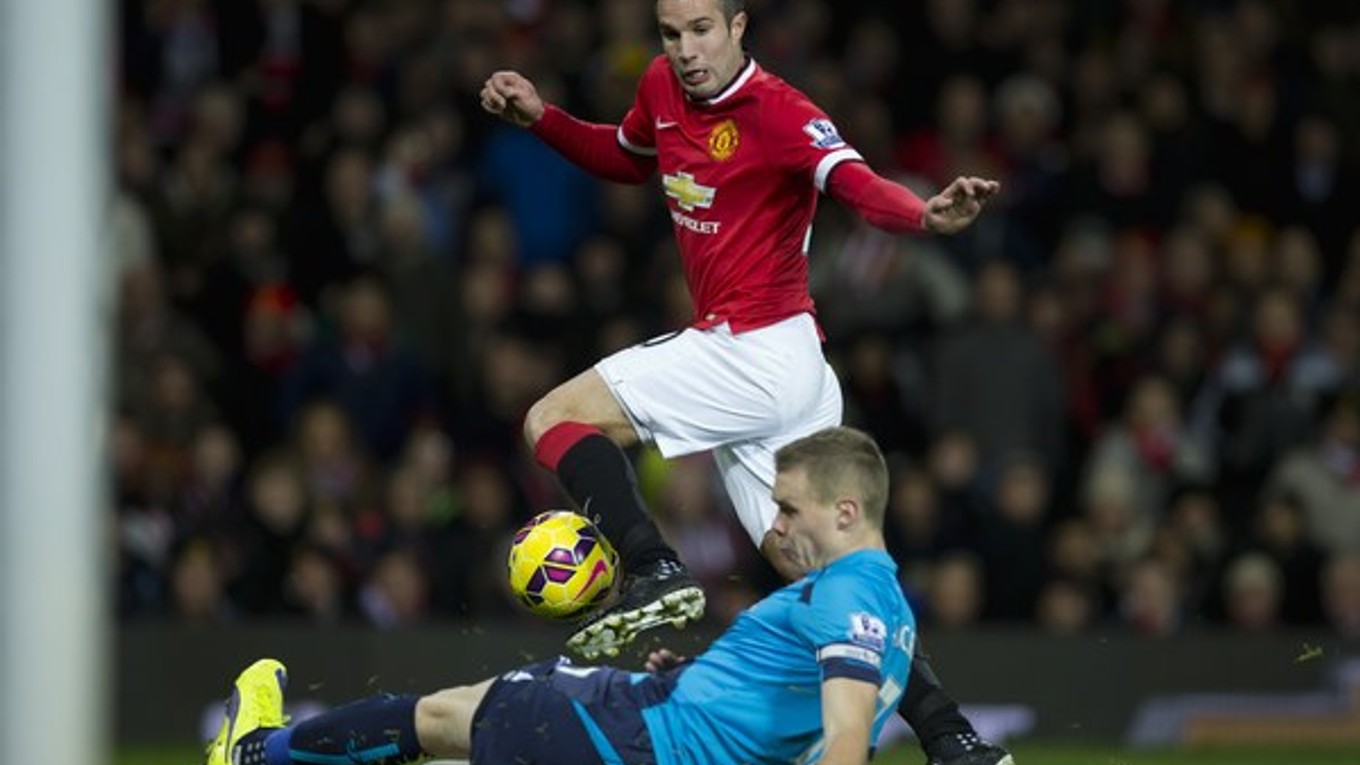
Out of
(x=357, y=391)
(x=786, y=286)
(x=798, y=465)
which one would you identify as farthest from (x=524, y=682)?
(x=357, y=391)

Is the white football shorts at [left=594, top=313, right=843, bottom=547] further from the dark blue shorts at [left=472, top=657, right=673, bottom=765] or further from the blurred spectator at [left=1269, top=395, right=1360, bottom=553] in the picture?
the blurred spectator at [left=1269, top=395, right=1360, bottom=553]

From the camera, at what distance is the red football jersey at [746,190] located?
7969mm

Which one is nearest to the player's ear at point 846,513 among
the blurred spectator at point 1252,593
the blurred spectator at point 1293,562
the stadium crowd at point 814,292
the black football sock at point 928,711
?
the black football sock at point 928,711

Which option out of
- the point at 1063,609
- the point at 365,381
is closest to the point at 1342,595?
the point at 1063,609

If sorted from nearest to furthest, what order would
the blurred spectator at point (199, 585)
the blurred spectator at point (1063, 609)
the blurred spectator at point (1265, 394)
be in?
1. the blurred spectator at point (199, 585)
2. the blurred spectator at point (1063, 609)
3. the blurred spectator at point (1265, 394)

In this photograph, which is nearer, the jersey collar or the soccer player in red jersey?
the soccer player in red jersey

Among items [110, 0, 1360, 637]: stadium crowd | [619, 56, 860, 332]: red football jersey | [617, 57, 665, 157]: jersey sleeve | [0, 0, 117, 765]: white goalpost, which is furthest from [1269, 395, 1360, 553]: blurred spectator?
[0, 0, 117, 765]: white goalpost

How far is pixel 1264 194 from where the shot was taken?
51.3ft

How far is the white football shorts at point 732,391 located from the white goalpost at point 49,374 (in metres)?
4.18

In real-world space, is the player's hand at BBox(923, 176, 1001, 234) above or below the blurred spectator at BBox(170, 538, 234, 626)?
above

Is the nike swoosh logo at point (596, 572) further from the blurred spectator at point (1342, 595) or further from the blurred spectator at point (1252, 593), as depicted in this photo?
the blurred spectator at point (1342, 595)

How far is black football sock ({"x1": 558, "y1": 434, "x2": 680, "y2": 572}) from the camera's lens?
25.7ft

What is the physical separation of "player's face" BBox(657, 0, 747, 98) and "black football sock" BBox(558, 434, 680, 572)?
1.08 meters

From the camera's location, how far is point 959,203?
702 centimetres
